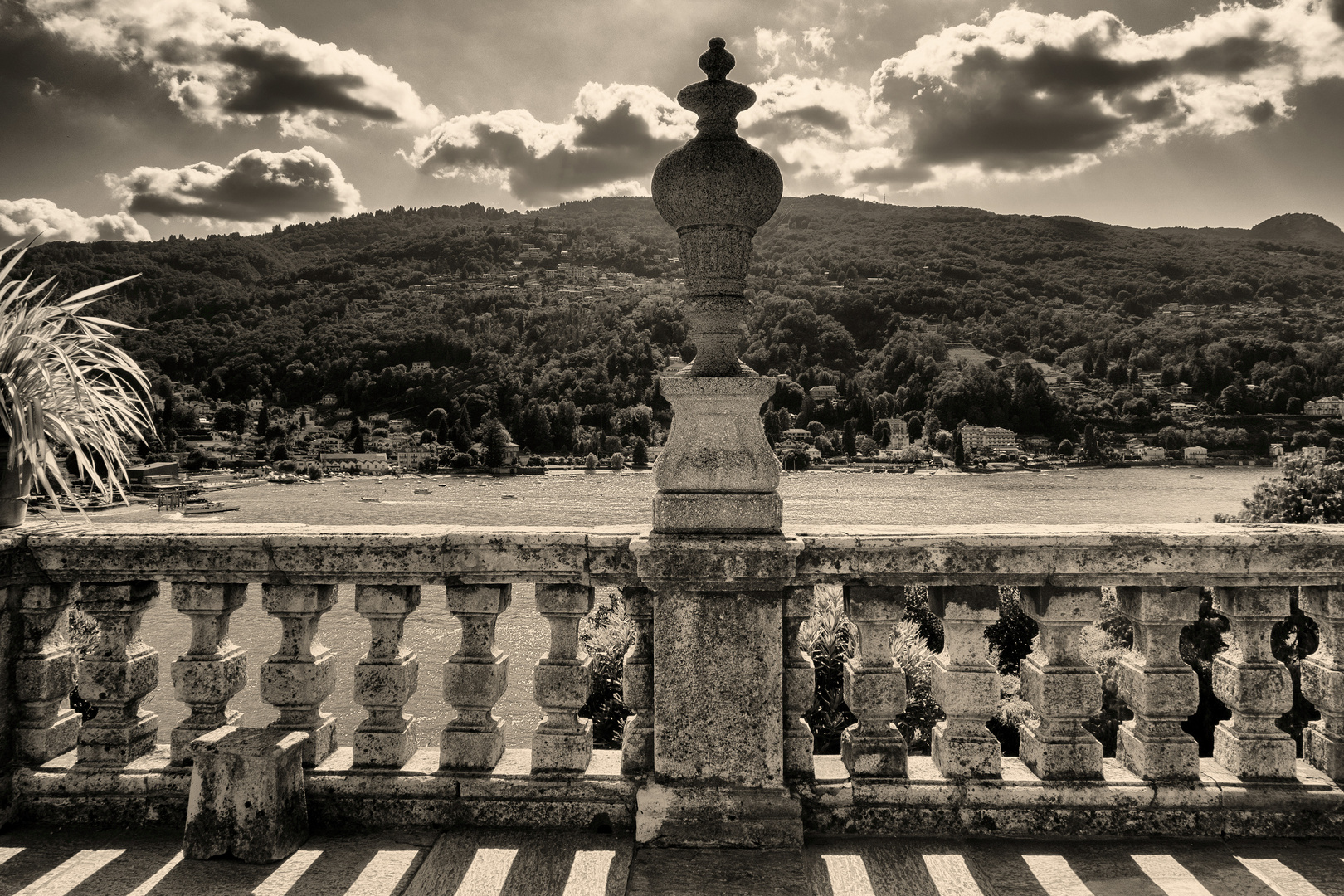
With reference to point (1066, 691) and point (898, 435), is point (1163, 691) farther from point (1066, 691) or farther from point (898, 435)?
point (898, 435)

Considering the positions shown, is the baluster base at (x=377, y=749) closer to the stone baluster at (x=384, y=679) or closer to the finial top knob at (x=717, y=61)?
the stone baluster at (x=384, y=679)

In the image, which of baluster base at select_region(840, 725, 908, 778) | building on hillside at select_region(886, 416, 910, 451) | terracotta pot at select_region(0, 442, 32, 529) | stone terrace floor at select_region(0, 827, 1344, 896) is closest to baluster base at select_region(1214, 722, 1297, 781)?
stone terrace floor at select_region(0, 827, 1344, 896)

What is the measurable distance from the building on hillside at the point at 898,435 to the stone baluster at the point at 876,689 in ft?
269

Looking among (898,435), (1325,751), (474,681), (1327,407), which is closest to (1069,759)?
(1325,751)

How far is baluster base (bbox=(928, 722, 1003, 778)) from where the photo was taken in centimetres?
295

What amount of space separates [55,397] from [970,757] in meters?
3.93

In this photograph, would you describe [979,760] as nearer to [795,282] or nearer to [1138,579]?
[1138,579]

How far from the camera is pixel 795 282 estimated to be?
103188 mm

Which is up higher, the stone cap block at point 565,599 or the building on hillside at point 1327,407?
the building on hillside at point 1327,407

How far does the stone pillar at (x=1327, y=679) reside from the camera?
2.91 meters

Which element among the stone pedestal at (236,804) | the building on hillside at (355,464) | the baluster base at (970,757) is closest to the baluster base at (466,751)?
the stone pedestal at (236,804)

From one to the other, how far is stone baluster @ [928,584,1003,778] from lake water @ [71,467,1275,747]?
487 inches

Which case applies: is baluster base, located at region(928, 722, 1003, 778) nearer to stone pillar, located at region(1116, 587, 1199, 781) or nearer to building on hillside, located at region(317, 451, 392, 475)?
stone pillar, located at region(1116, 587, 1199, 781)

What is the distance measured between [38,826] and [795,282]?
344 ft
